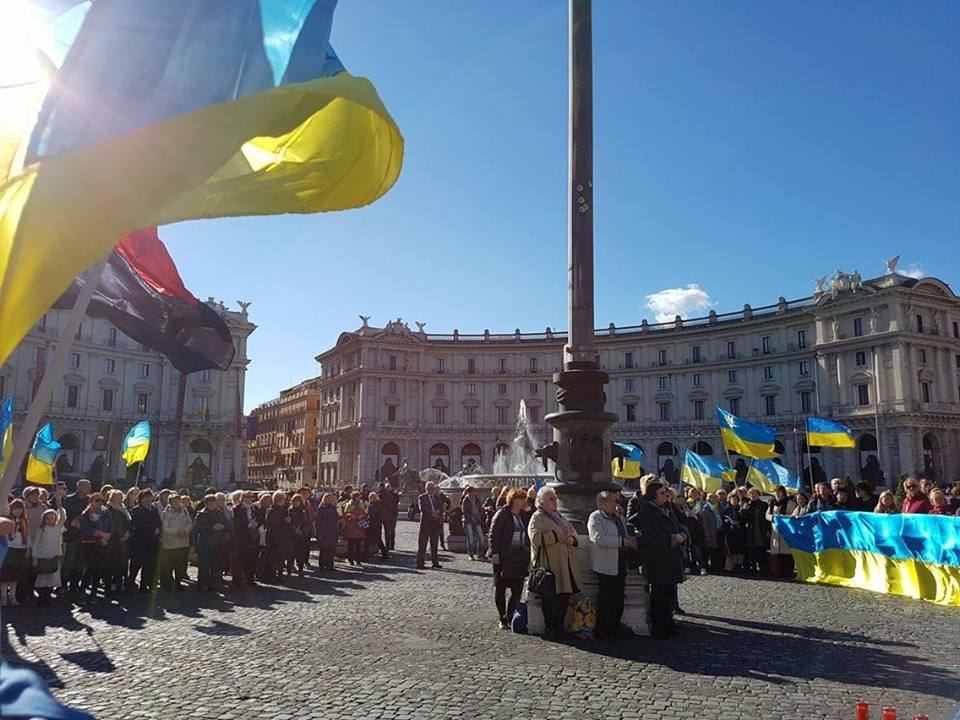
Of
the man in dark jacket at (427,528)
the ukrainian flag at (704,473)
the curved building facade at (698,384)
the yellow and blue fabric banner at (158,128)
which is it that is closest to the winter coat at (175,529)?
the man in dark jacket at (427,528)

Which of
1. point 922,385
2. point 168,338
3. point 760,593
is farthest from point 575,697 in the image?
point 922,385

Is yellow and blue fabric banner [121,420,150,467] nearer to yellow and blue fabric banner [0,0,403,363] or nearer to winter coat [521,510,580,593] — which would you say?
winter coat [521,510,580,593]

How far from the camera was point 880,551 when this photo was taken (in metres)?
13.0

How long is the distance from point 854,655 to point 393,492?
1322 cm

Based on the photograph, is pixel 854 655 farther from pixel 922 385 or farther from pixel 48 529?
pixel 922 385

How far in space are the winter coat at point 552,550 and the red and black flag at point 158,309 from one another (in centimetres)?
402

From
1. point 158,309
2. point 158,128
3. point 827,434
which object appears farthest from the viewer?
point 827,434

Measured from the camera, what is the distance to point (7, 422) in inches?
568

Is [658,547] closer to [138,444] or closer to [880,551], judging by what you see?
[880,551]

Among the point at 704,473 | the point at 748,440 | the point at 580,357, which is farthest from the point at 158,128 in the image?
the point at 704,473

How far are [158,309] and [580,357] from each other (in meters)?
6.40

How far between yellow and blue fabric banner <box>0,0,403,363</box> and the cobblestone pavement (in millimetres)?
4242

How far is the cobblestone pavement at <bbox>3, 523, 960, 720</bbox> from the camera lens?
6.13m

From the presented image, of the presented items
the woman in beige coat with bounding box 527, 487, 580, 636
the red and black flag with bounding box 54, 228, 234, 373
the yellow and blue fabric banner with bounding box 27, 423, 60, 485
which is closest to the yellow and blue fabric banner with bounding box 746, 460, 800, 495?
the woman in beige coat with bounding box 527, 487, 580, 636
